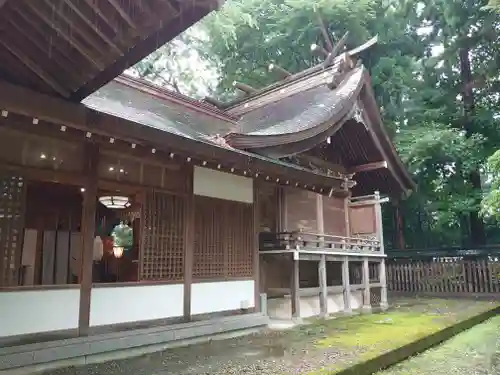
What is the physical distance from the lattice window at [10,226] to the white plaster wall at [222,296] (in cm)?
275

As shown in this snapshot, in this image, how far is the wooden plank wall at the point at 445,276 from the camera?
44.5ft

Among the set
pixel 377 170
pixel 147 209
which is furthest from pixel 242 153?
pixel 377 170

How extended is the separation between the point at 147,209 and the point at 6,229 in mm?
1919

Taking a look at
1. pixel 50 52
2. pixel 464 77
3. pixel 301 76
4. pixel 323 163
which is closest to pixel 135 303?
pixel 50 52

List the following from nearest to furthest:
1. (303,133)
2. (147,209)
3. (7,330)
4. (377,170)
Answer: (7,330) → (147,209) → (303,133) → (377,170)

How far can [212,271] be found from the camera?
728cm

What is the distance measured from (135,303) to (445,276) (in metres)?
11.6

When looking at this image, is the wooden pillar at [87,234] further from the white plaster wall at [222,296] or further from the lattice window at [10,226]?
the white plaster wall at [222,296]

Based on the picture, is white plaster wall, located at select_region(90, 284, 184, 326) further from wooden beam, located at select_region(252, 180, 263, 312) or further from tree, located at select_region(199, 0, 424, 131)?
tree, located at select_region(199, 0, 424, 131)

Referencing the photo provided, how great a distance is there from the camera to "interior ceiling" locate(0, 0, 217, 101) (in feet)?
10.6

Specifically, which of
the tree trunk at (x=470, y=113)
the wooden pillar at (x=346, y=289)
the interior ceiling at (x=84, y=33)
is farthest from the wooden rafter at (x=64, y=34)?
the tree trunk at (x=470, y=113)

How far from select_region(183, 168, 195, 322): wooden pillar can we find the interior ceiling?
3.09 metres

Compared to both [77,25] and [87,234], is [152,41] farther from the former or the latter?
[87,234]

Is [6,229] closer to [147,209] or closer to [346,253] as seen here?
[147,209]
